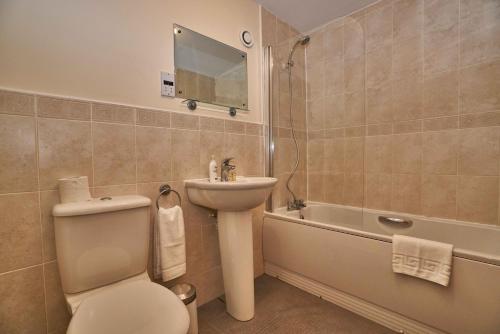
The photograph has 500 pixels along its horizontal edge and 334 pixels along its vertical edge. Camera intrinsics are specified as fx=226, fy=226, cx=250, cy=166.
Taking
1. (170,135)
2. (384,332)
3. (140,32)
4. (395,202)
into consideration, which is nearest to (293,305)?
(384,332)

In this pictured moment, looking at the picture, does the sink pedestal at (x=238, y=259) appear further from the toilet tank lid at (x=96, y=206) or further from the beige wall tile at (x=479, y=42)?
the beige wall tile at (x=479, y=42)

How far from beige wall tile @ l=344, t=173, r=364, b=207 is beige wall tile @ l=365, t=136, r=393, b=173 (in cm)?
12

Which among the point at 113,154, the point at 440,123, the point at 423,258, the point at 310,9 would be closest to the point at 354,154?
the point at 440,123

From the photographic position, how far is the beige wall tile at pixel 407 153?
1.72m

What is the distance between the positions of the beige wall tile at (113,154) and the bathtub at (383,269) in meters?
1.14

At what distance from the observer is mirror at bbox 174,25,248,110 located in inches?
55.2

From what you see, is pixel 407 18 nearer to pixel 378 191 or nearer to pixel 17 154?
pixel 378 191

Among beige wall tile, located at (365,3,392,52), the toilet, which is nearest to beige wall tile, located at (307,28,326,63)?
beige wall tile, located at (365,3,392,52)

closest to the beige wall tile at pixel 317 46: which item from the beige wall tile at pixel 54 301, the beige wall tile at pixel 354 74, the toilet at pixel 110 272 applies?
the beige wall tile at pixel 354 74

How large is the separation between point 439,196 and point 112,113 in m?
2.19

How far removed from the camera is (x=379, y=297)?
1.29m

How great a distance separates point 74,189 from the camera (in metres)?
0.98

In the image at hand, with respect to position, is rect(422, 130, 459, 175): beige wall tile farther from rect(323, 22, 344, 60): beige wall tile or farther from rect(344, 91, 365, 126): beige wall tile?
rect(323, 22, 344, 60): beige wall tile

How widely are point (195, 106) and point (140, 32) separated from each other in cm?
47
